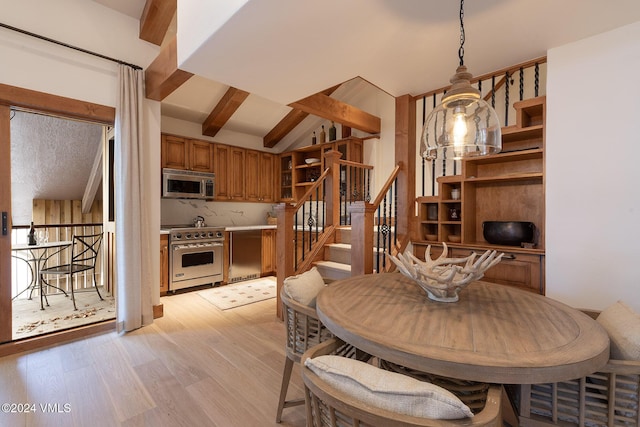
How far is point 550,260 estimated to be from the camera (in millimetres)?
2254

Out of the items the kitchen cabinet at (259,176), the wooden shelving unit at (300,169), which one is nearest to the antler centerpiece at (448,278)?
the wooden shelving unit at (300,169)

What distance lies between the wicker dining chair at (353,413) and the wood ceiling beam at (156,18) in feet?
11.8

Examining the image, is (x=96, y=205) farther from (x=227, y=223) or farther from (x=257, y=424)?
(x=257, y=424)

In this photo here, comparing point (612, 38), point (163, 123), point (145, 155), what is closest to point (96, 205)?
point (163, 123)

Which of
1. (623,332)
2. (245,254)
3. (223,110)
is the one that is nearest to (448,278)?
(623,332)

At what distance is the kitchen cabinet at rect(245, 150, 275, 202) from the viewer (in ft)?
18.7

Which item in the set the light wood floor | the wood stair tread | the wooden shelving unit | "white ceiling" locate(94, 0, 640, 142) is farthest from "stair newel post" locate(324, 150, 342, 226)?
the light wood floor

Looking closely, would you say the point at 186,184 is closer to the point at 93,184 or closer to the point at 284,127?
the point at 93,184

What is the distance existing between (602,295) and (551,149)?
3.67ft

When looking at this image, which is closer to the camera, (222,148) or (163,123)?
(163,123)

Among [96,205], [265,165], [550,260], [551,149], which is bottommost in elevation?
[550,260]

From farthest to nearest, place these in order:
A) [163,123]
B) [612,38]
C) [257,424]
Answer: [163,123]
[612,38]
[257,424]

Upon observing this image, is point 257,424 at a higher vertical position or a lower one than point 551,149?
lower

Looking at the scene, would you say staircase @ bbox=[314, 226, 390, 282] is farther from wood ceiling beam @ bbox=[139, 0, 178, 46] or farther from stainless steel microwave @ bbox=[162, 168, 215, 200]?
wood ceiling beam @ bbox=[139, 0, 178, 46]
